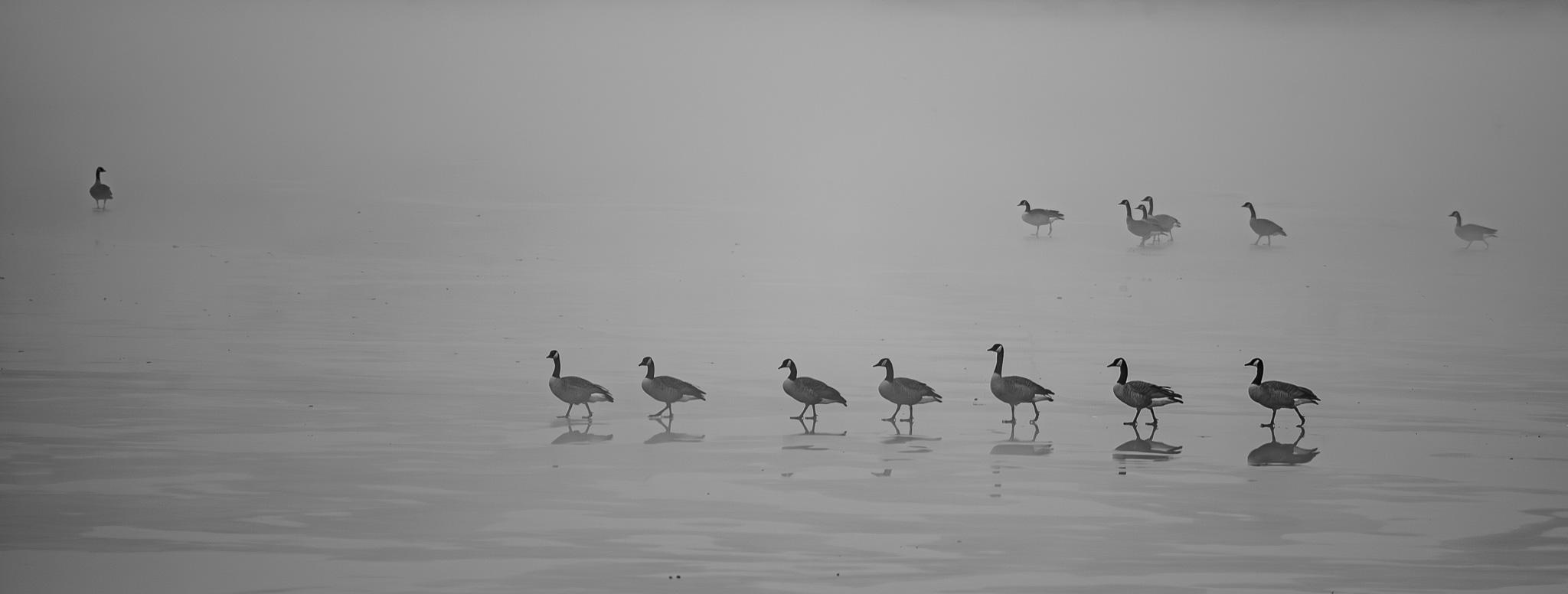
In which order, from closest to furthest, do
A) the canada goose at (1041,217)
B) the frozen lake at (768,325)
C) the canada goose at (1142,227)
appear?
the frozen lake at (768,325)
the canada goose at (1142,227)
the canada goose at (1041,217)

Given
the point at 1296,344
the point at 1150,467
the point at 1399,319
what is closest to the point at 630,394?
the point at 1150,467

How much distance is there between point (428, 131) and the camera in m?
50.2

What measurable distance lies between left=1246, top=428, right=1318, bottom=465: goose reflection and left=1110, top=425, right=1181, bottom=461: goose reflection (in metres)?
0.71

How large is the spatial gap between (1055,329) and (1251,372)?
4.10 metres

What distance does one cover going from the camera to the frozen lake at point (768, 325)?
10.8 metres

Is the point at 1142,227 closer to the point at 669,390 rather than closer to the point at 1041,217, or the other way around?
the point at 1041,217

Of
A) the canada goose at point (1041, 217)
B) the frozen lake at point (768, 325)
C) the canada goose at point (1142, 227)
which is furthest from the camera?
the canada goose at point (1041, 217)

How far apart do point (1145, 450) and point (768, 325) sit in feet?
34.2

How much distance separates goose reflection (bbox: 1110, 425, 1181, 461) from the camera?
1405cm

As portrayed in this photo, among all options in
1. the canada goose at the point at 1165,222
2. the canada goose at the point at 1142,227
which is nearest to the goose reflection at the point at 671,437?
the canada goose at the point at 1142,227

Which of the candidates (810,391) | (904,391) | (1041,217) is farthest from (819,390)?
(1041,217)

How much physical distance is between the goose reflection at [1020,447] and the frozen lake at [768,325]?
2.9 inches

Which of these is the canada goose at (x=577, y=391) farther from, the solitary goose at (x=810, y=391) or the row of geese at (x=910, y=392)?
the solitary goose at (x=810, y=391)

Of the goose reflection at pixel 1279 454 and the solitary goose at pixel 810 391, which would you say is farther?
the solitary goose at pixel 810 391
